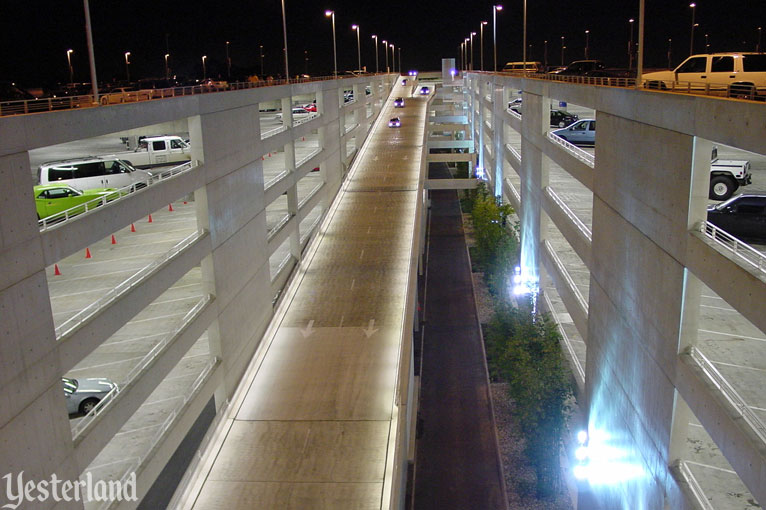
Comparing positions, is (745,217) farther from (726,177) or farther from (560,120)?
(560,120)

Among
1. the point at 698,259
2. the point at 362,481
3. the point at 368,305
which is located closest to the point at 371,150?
the point at 368,305

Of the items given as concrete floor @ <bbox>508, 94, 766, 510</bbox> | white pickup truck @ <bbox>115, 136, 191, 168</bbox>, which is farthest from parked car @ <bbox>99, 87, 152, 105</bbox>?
white pickup truck @ <bbox>115, 136, 191, 168</bbox>

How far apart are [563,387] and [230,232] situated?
1139 cm

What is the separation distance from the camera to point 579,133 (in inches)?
1690

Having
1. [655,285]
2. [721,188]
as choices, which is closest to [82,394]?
[655,285]

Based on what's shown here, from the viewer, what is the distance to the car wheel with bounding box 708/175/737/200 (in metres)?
27.5

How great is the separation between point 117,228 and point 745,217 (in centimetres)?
1797

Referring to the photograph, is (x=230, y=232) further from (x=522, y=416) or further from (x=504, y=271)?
(x=504, y=271)

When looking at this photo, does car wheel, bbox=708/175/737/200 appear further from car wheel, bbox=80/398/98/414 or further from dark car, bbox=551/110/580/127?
dark car, bbox=551/110/580/127

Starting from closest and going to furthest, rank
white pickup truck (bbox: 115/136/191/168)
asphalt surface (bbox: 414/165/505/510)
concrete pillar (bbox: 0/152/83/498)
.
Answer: concrete pillar (bbox: 0/152/83/498) → asphalt surface (bbox: 414/165/505/510) → white pickup truck (bbox: 115/136/191/168)

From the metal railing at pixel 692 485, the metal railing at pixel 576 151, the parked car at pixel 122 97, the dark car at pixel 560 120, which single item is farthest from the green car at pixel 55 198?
the dark car at pixel 560 120

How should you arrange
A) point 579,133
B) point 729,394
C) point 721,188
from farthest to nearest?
1. point 579,133
2. point 721,188
3. point 729,394

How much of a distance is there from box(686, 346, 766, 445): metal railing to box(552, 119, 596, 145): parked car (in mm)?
32277

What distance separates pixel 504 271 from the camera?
3422 cm
